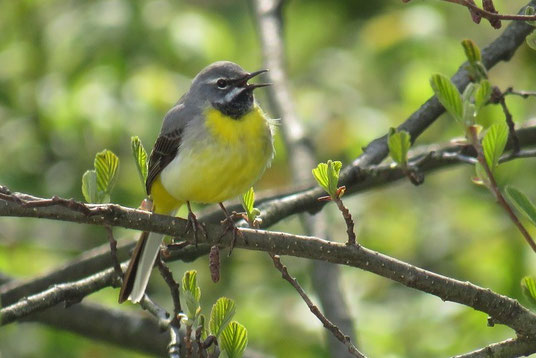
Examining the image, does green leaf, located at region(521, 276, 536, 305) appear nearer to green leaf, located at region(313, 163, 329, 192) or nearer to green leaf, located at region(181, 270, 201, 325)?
green leaf, located at region(313, 163, 329, 192)

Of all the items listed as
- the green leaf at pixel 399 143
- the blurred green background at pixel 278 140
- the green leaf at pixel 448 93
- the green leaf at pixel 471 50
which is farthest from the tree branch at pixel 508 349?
the blurred green background at pixel 278 140

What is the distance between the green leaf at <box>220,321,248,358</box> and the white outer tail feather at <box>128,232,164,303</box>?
1162 millimetres

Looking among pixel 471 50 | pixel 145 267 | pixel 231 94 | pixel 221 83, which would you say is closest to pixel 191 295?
pixel 471 50

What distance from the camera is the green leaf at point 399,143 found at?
2.72m

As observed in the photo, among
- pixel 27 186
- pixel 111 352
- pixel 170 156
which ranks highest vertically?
pixel 170 156

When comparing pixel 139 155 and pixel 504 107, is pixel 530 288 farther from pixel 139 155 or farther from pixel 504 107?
pixel 139 155

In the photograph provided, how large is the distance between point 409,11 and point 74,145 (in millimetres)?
2818

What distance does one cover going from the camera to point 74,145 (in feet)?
21.6

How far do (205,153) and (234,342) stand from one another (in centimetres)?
164

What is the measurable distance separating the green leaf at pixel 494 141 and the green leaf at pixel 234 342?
0.95m

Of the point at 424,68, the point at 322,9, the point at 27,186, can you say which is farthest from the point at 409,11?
Answer: the point at 27,186

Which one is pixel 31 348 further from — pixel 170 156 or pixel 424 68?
pixel 424 68

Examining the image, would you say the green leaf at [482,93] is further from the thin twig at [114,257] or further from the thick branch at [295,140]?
the thick branch at [295,140]

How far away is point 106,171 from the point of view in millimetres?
3107
